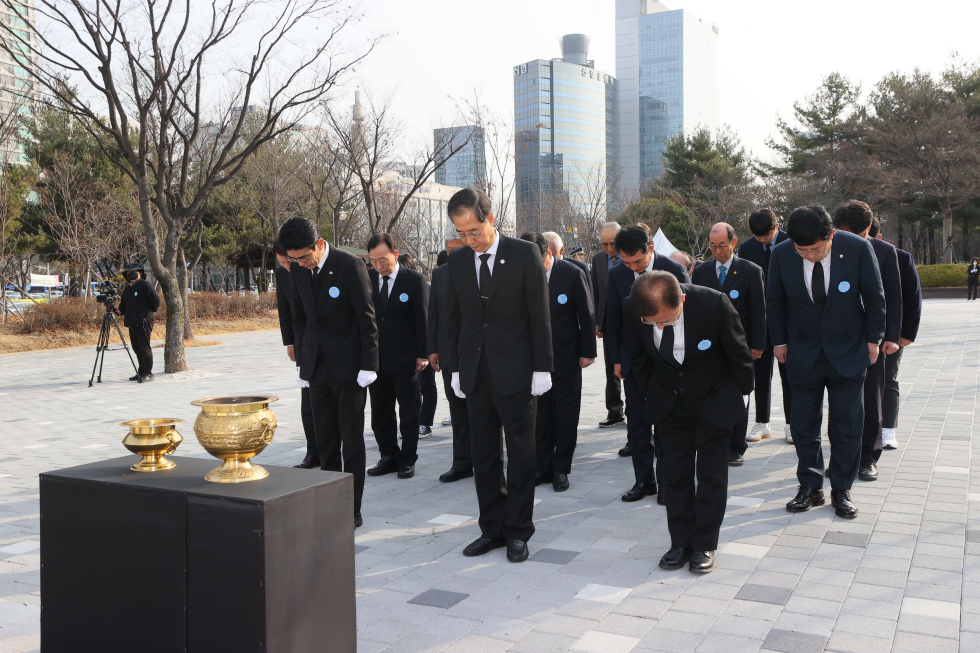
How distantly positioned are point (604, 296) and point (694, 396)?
3580 millimetres

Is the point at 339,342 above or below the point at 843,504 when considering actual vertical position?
above

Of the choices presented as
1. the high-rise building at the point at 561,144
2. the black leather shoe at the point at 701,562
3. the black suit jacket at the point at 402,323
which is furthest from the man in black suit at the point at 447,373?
the high-rise building at the point at 561,144

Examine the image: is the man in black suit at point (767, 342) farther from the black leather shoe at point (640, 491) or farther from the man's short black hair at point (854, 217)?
the black leather shoe at point (640, 491)

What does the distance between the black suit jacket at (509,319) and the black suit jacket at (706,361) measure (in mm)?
490

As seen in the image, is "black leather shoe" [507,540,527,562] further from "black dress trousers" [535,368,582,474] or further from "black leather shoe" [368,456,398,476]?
"black leather shoe" [368,456,398,476]

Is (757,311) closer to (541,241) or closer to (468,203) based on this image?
(541,241)

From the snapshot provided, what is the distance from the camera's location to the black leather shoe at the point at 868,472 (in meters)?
5.26

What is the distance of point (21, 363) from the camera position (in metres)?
15.3

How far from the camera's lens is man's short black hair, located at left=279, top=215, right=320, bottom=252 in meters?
4.23

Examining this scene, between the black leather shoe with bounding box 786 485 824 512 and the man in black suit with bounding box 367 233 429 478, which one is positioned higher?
the man in black suit with bounding box 367 233 429 478

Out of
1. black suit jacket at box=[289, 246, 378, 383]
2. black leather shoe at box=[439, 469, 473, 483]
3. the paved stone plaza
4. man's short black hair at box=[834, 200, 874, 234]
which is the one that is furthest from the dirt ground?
man's short black hair at box=[834, 200, 874, 234]

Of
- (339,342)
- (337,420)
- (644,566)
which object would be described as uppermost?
(339,342)

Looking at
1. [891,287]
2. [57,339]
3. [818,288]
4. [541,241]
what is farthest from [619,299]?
[57,339]

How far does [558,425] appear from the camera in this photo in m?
5.46
